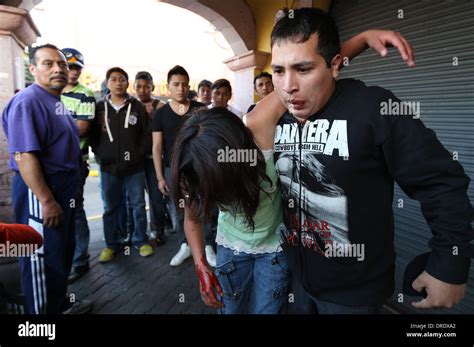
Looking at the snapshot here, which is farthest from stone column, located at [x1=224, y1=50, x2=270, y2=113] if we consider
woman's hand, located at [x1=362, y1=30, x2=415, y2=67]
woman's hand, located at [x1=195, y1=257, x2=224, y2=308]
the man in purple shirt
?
woman's hand, located at [x1=195, y1=257, x2=224, y2=308]

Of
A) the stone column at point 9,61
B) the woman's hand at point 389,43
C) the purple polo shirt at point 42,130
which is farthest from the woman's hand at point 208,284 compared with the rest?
the stone column at point 9,61

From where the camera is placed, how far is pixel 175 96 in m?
3.50

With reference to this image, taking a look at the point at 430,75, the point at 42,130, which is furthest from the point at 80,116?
the point at 430,75

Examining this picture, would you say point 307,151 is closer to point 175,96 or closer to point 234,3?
point 175,96

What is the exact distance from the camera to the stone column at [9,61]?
330 cm

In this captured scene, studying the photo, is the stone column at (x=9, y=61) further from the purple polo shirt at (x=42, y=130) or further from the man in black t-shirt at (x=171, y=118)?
the man in black t-shirt at (x=171, y=118)

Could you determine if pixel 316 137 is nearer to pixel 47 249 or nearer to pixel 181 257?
pixel 47 249

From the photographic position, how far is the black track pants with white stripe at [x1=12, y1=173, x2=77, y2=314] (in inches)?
87.0

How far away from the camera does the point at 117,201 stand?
3.68 metres

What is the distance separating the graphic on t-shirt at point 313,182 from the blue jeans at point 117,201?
2.74 meters

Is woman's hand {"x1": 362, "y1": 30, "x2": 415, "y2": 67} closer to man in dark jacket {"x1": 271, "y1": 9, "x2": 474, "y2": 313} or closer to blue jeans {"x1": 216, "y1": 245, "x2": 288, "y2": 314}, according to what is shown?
man in dark jacket {"x1": 271, "y1": 9, "x2": 474, "y2": 313}

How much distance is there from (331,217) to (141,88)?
368cm

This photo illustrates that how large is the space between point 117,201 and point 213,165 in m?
2.82

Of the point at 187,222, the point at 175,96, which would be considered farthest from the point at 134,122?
the point at 187,222
